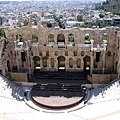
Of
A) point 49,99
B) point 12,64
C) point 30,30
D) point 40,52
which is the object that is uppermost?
point 30,30

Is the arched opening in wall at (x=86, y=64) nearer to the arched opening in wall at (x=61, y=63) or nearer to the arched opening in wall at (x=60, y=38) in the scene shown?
the arched opening in wall at (x=61, y=63)

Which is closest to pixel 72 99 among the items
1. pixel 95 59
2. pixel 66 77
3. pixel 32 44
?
pixel 66 77

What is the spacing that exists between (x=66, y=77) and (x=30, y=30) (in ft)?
35.1

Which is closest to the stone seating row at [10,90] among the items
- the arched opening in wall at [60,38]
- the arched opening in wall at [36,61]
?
the arched opening in wall at [36,61]

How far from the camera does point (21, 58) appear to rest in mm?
37781

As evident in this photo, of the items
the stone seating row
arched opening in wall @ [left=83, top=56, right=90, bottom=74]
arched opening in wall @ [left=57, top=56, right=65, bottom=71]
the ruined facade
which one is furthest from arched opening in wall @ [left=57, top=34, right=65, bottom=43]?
the stone seating row

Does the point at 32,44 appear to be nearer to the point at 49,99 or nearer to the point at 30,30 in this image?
the point at 30,30

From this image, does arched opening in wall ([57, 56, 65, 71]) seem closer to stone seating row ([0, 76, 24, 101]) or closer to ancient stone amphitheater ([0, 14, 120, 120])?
ancient stone amphitheater ([0, 14, 120, 120])

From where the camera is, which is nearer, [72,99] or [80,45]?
[72,99]

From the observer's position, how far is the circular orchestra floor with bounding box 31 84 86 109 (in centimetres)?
2923

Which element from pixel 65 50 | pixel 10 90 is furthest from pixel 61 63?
pixel 10 90

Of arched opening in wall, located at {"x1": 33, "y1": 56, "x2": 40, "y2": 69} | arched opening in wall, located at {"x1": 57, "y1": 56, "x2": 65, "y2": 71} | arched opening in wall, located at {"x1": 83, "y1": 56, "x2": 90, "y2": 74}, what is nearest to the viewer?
arched opening in wall, located at {"x1": 83, "y1": 56, "x2": 90, "y2": 74}

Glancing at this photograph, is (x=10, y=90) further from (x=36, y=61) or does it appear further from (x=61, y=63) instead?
(x=61, y=63)

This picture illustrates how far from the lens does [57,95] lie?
3145 centimetres
